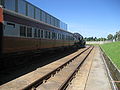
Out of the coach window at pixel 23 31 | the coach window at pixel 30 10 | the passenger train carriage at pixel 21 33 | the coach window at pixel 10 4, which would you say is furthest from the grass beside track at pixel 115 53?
the coach window at pixel 30 10

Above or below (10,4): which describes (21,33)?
below

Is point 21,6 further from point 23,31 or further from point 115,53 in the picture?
point 23,31

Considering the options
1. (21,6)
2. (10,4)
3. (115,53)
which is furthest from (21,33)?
(21,6)

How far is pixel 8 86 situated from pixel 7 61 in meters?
3.12

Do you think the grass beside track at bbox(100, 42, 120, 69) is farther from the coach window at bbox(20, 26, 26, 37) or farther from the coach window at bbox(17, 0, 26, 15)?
the coach window at bbox(17, 0, 26, 15)

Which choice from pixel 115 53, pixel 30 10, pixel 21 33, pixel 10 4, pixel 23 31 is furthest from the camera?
pixel 30 10

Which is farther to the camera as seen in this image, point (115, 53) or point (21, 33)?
point (115, 53)

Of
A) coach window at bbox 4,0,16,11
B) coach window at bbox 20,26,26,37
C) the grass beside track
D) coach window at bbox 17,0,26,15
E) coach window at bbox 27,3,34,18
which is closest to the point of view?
coach window at bbox 20,26,26,37

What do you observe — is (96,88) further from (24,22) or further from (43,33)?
(43,33)

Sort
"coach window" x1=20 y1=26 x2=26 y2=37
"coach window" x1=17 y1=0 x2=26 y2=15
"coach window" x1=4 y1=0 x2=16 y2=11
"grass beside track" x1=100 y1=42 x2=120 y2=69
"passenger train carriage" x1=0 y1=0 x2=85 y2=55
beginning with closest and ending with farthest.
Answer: "passenger train carriage" x1=0 y1=0 x2=85 y2=55
"coach window" x1=20 y1=26 x2=26 y2=37
"grass beside track" x1=100 y1=42 x2=120 y2=69
"coach window" x1=4 y1=0 x2=16 y2=11
"coach window" x1=17 y1=0 x2=26 y2=15

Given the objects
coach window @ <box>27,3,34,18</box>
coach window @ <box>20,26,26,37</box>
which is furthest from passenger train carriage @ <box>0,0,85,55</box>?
coach window @ <box>27,3,34,18</box>

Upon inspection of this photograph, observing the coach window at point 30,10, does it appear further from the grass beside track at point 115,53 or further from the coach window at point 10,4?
the grass beside track at point 115,53

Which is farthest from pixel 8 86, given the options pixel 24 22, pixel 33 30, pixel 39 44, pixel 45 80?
pixel 39 44

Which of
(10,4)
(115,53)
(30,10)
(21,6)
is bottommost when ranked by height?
(115,53)
